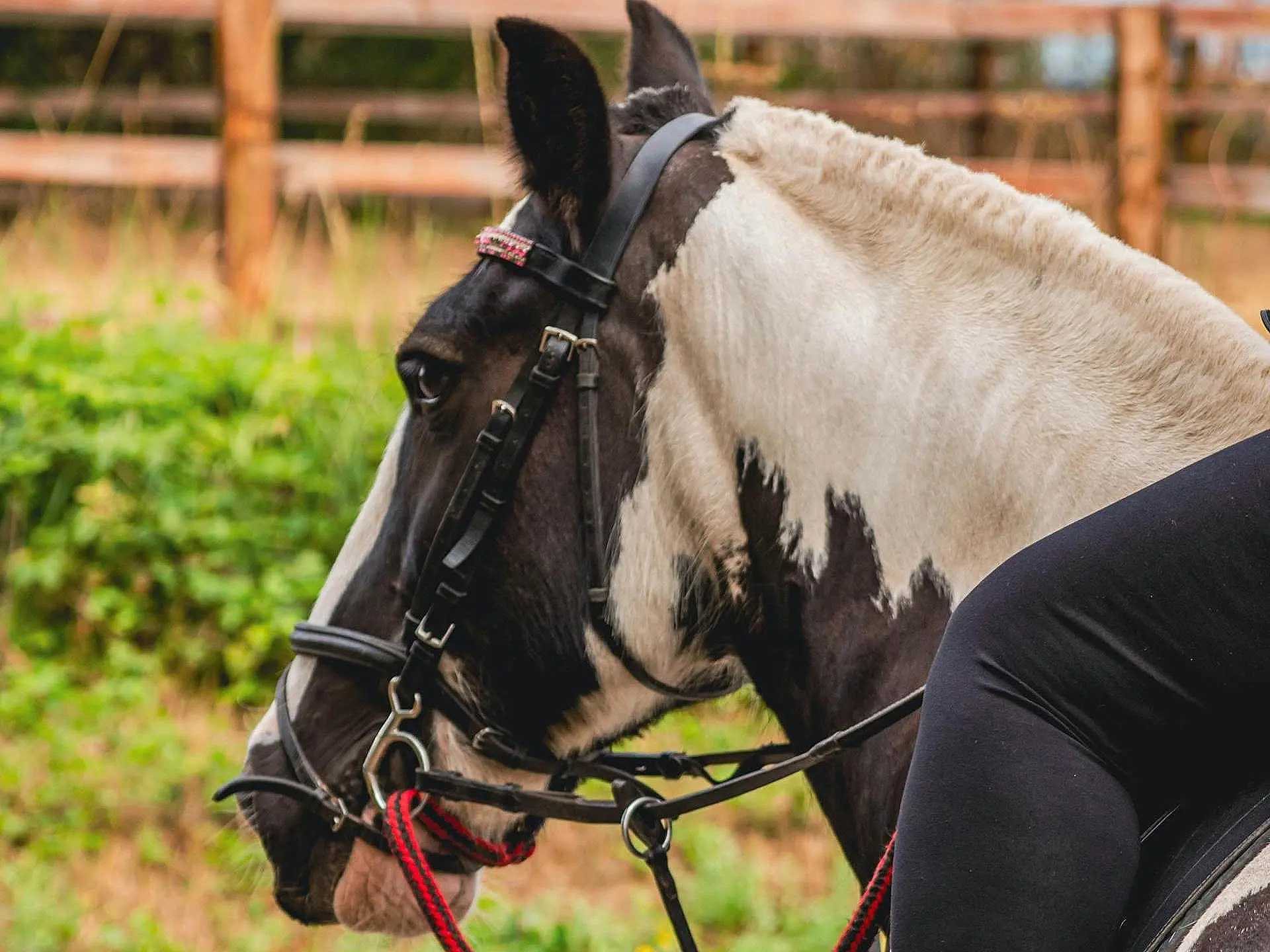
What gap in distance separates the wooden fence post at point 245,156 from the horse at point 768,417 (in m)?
4.90

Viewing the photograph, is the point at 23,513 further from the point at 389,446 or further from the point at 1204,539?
the point at 1204,539

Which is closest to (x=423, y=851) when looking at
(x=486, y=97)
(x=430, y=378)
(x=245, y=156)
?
(x=430, y=378)

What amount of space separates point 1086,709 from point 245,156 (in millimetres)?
6144

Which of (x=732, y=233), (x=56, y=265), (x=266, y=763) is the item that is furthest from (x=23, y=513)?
(x=732, y=233)

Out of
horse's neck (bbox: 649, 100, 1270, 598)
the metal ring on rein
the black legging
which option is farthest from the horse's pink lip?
the black legging

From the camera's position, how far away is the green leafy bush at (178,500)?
5391mm

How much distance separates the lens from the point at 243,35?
22.4ft

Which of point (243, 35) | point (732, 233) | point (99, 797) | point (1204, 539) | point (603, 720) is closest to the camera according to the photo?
point (1204, 539)

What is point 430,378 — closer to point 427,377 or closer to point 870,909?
point 427,377

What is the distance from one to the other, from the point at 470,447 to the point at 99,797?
3415 millimetres

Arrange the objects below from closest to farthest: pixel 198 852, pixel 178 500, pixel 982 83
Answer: pixel 198 852 → pixel 178 500 → pixel 982 83

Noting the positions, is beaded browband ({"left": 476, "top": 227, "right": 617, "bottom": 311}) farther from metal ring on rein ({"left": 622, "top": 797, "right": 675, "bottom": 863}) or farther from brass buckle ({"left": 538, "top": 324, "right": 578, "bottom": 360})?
metal ring on rein ({"left": 622, "top": 797, "right": 675, "bottom": 863})

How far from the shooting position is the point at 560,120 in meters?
1.95

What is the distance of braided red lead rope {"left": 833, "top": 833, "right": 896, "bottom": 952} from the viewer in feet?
5.60
